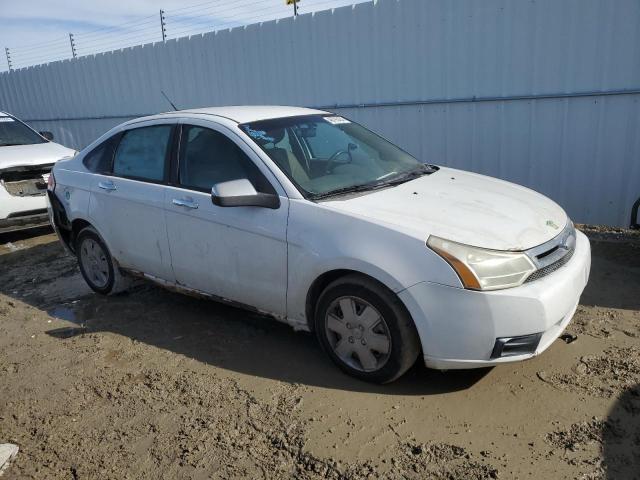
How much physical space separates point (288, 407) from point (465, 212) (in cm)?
153

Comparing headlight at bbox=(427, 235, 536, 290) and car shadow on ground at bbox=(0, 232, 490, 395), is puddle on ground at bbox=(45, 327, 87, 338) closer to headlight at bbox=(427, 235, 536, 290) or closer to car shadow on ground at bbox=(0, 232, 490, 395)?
car shadow on ground at bbox=(0, 232, 490, 395)

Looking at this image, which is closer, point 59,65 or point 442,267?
point 442,267

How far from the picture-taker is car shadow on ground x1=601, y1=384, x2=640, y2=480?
2.60 m

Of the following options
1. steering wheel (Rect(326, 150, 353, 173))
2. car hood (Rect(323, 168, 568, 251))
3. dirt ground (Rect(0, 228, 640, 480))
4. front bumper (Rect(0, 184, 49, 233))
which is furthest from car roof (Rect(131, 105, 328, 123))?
front bumper (Rect(0, 184, 49, 233))

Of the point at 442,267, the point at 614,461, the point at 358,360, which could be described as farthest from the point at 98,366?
the point at 614,461

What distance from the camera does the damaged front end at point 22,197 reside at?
725 centimetres

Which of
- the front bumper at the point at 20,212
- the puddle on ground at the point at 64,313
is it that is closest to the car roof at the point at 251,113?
the puddle on ground at the point at 64,313

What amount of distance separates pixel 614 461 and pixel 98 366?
321cm

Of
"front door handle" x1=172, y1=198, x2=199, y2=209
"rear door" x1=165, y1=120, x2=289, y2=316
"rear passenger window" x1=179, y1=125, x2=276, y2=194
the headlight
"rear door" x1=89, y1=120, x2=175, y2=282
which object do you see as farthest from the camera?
"rear door" x1=89, y1=120, x2=175, y2=282

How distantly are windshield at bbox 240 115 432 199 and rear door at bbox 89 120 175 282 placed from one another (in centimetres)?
88

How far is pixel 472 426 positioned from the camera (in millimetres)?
2984

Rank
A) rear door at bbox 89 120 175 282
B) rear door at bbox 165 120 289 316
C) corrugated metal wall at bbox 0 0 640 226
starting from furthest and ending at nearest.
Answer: corrugated metal wall at bbox 0 0 640 226 → rear door at bbox 89 120 175 282 → rear door at bbox 165 120 289 316

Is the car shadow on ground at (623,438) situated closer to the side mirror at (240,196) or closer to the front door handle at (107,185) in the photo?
the side mirror at (240,196)

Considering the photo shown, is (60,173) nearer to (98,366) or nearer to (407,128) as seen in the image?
(98,366)
